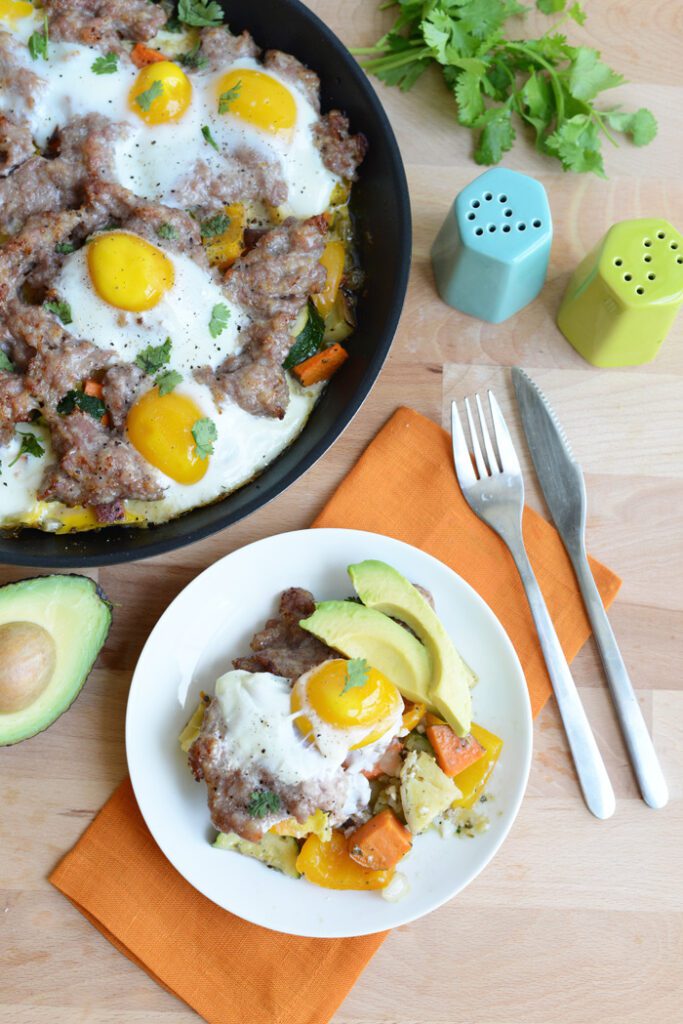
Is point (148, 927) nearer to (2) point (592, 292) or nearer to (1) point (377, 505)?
(1) point (377, 505)

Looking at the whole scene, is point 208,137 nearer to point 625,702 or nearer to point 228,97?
point 228,97

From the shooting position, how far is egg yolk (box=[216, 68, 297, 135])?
2.65 m

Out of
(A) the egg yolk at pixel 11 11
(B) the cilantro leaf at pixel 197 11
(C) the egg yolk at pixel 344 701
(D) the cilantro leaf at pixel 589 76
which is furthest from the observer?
(D) the cilantro leaf at pixel 589 76

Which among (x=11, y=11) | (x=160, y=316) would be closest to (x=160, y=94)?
(x=11, y=11)

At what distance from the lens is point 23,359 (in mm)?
2559

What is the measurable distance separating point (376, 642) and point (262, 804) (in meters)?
0.51

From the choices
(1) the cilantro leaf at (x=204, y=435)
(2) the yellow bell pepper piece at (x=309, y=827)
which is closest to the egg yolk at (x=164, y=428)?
(1) the cilantro leaf at (x=204, y=435)

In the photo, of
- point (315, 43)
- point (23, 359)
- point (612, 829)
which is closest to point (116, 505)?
point (23, 359)

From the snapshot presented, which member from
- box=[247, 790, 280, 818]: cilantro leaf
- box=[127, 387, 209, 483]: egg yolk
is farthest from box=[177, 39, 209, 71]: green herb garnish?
box=[247, 790, 280, 818]: cilantro leaf

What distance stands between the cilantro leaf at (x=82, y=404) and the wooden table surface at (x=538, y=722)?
539mm

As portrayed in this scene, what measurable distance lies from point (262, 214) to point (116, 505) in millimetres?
926

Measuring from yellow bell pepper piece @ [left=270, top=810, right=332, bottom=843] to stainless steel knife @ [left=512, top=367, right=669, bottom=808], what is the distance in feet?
3.16

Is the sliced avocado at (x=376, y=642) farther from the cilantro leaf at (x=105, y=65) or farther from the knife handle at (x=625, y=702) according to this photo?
the cilantro leaf at (x=105, y=65)

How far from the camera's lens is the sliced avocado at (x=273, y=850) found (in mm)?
2637
